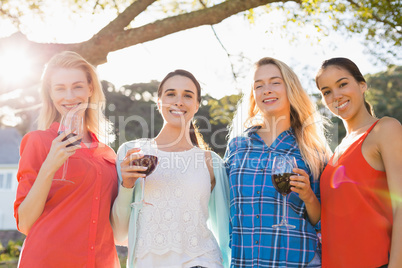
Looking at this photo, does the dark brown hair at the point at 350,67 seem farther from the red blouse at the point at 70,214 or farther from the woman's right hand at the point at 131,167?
the red blouse at the point at 70,214

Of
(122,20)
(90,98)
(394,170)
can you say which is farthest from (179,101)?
(122,20)

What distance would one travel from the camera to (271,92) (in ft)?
12.0

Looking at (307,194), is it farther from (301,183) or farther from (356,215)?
(356,215)

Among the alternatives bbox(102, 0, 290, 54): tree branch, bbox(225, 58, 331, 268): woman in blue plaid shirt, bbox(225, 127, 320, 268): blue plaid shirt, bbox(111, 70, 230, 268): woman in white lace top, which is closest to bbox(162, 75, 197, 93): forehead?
bbox(111, 70, 230, 268): woman in white lace top

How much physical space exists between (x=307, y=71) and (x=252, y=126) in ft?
26.3

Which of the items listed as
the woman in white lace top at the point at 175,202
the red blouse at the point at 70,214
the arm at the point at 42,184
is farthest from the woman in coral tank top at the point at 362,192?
the arm at the point at 42,184

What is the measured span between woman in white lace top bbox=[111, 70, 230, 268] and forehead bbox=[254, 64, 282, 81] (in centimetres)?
62

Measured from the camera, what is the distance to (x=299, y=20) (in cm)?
727

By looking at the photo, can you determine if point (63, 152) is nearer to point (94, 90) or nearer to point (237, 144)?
point (94, 90)

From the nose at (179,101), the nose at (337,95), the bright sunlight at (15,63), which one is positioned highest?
the bright sunlight at (15,63)

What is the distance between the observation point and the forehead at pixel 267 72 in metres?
3.70

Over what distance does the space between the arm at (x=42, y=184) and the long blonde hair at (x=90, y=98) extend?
24.9 inches

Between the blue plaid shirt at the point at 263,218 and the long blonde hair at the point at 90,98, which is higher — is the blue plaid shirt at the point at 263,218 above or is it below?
below

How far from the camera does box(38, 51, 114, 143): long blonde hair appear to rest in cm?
342
